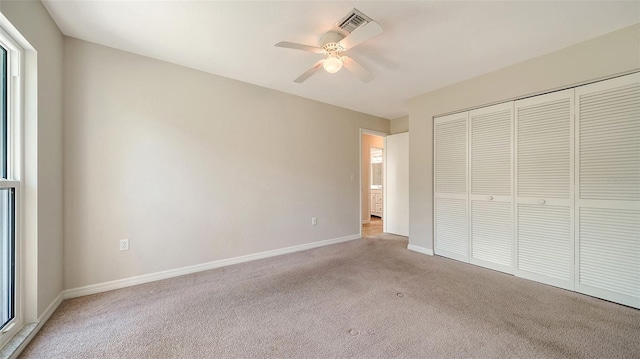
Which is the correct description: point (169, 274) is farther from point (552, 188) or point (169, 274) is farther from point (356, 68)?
point (552, 188)

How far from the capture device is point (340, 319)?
181 cm

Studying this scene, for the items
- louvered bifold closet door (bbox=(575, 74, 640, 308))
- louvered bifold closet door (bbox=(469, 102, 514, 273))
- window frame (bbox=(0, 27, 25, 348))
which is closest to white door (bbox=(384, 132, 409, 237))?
louvered bifold closet door (bbox=(469, 102, 514, 273))

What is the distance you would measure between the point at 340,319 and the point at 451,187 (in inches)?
95.3

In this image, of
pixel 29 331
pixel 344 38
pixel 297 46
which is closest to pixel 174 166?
pixel 29 331

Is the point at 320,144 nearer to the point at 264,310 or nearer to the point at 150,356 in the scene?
the point at 264,310

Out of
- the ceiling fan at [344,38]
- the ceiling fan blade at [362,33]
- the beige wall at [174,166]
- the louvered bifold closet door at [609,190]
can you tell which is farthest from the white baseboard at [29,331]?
the louvered bifold closet door at [609,190]

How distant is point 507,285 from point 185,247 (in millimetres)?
3571

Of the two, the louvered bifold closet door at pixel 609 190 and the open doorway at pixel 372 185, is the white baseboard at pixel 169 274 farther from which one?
the louvered bifold closet door at pixel 609 190

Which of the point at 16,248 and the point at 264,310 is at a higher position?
the point at 16,248

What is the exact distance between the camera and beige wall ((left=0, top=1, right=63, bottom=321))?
1655mm

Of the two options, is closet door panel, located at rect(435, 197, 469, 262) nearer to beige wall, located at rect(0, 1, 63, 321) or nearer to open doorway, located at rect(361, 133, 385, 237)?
open doorway, located at rect(361, 133, 385, 237)

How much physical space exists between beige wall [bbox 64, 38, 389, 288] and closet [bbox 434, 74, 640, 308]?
218 centimetres

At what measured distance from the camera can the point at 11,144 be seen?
5.26ft

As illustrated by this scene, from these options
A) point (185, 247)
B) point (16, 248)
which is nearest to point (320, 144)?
point (185, 247)
